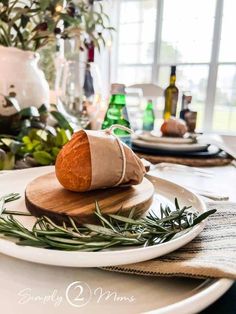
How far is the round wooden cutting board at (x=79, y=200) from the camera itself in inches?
12.0

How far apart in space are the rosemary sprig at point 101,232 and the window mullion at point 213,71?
10.2 ft

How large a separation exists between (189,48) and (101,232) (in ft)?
10.9

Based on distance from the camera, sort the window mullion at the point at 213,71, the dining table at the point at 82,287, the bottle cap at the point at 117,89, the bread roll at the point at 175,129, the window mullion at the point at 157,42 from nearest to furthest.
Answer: the dining table at the point at 82,287
the bottle cap at the point at 117,89
the bread roll at the point at 175,129
the window mullion at the point at 213,71
the window mullion at the point at 157,42

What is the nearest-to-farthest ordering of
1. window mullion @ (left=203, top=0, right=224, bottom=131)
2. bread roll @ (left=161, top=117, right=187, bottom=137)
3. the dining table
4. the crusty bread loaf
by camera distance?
the dining table < the crusty bread loaf < bread roll @ (left=161, top=117, right=187, bottom=137) < window mullion @ (left=203, top=0, right=224, bottom=131)

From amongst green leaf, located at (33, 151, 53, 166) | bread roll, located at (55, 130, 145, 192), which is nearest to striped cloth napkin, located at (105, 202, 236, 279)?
bread roll, located at (55, 130, 145, 192)

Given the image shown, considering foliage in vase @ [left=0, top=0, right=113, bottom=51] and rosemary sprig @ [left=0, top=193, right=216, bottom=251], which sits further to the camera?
foliage in vase @ [left=0, top=0, right=113, bottom=51]

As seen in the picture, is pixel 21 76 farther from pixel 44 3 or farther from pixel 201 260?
pixel 201 260

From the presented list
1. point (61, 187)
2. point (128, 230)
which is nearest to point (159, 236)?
point (128, 230)

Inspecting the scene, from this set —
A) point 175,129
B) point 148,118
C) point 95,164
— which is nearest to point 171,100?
point 148,118

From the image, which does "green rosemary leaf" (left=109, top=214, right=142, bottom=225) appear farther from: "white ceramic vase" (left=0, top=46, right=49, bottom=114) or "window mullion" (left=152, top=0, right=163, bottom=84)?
"window mullion" (left=152, top=0, right=163, bottom=84)

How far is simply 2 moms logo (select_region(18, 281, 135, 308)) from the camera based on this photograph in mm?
224

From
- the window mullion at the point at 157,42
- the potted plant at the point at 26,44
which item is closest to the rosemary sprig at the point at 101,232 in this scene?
the potted plant at the point at 26,44

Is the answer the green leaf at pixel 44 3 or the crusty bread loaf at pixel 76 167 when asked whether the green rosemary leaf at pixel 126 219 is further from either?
the green leaf at pixel 44 3

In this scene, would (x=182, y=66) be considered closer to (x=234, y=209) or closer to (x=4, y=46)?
(x=4, y=46)
